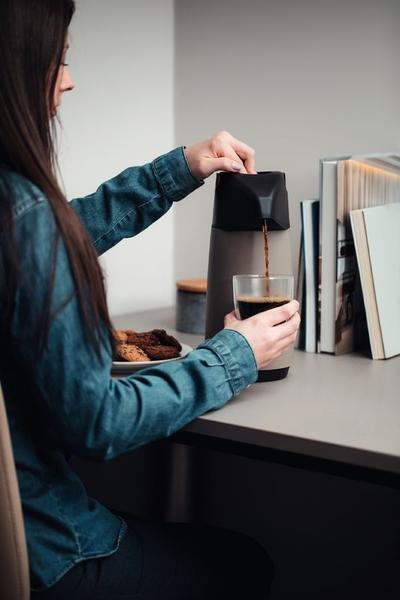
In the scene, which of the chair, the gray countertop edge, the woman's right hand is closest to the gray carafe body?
the woman's right hand

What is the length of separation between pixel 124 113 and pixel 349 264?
0.67m

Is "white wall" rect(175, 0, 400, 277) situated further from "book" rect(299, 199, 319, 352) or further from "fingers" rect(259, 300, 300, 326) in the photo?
"fingers" rect(259, 300, 300, 326)

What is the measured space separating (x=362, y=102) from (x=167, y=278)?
66 cm

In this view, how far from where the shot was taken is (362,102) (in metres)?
1.44

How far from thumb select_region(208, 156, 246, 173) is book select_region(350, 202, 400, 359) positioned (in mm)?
222

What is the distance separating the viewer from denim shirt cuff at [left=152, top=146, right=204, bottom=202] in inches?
43.4

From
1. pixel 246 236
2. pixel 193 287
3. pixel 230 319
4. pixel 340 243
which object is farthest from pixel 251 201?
pixel 193 287

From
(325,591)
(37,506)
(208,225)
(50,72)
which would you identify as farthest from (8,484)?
(208,225)

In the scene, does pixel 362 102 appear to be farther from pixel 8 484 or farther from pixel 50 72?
pixel 8 484

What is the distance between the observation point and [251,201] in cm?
98

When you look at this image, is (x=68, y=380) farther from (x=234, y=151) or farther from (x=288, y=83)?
(x=288, y=83)

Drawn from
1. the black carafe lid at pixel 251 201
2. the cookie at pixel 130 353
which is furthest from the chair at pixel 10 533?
the black carafe lid at pixel 251 201

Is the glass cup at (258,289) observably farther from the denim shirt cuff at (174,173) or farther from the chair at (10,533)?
the chair at (10,533)

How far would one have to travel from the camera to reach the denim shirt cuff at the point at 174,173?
110 cm
